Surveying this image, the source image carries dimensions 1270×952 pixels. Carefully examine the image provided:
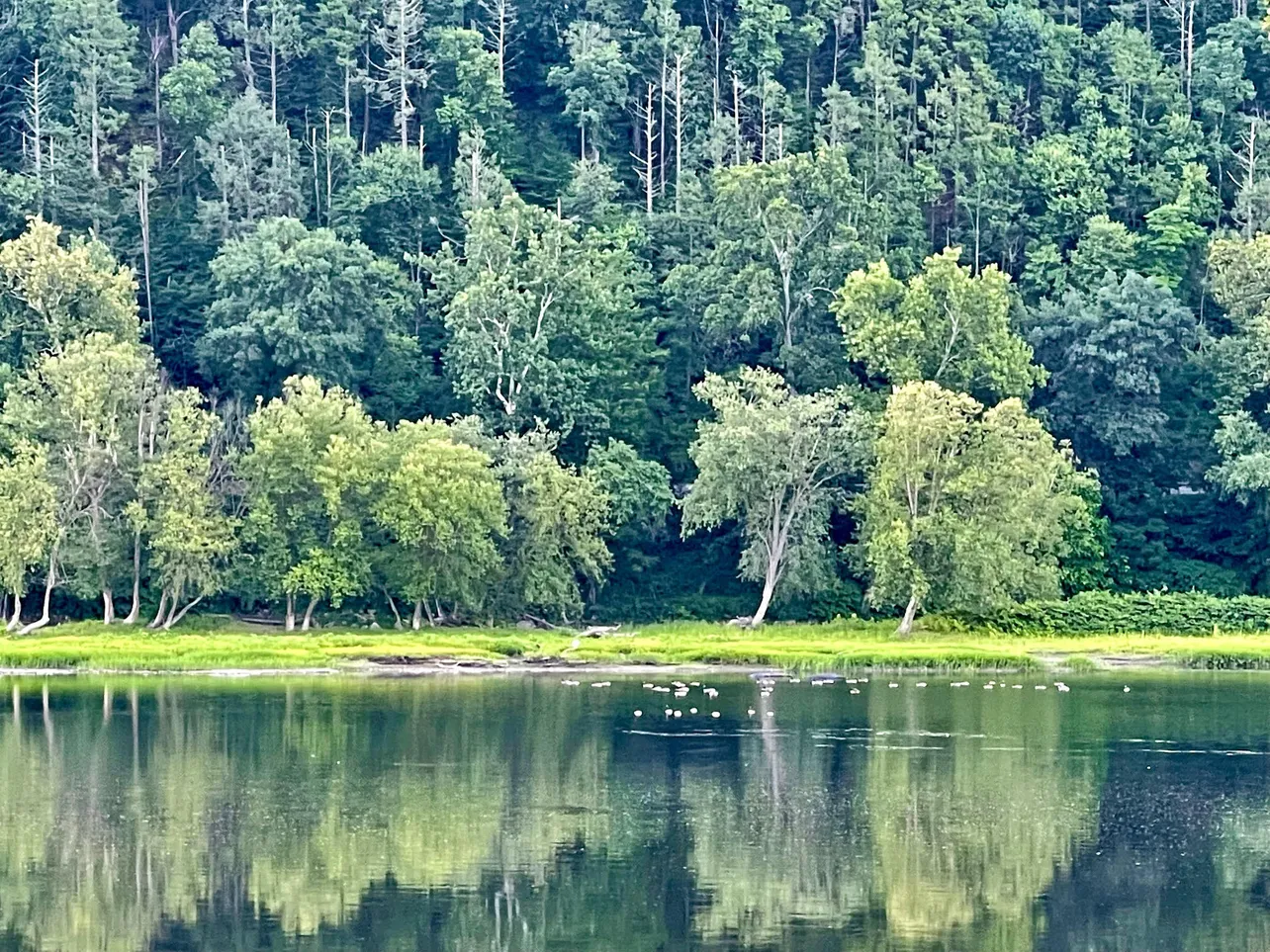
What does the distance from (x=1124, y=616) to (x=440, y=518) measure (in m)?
25.4

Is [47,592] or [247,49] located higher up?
[247,49]

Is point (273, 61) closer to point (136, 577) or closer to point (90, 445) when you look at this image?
point (90, 445)

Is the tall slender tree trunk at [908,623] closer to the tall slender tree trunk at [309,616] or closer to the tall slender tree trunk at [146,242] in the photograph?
the tall slender tree trunk at [309,616]

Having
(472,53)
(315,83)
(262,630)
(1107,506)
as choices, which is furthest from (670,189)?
(262,630)

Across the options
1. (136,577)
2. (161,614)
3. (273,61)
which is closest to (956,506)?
(161,614)

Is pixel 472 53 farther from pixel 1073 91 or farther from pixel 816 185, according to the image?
pixel 1073 91

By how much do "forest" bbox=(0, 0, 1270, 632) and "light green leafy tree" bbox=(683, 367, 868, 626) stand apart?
208 millimetres

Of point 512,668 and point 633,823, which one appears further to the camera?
point 512,668

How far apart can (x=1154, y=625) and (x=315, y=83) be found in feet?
163

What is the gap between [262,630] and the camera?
280 ft

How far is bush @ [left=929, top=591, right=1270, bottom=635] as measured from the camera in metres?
84.9

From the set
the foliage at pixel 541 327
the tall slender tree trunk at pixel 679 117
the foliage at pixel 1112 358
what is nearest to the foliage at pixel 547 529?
the foliage at pixel 541 327

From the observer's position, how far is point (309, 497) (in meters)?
86.5

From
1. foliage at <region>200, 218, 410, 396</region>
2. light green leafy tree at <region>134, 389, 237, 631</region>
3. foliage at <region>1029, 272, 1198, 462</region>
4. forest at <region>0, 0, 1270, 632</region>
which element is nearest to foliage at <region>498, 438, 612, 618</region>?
forest at <region>0, 0, 1270, 632</region>
